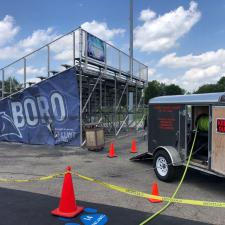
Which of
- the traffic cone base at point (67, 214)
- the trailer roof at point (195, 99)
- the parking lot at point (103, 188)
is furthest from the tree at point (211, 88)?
the traffic cone base at point (67, 214)

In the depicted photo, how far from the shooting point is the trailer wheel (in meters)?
8.45

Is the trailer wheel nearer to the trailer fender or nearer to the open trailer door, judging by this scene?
the trailer fender

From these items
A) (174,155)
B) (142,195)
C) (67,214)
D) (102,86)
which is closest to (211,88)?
(102,86)

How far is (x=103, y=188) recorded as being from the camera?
26.3 feet

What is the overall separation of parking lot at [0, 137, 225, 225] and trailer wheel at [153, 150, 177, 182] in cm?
19

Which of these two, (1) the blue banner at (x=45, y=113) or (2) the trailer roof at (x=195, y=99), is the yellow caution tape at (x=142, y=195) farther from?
(1) the blue banner at (x=45, y=113)

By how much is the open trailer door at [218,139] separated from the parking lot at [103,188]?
2.16 feet

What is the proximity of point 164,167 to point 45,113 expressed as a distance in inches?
314

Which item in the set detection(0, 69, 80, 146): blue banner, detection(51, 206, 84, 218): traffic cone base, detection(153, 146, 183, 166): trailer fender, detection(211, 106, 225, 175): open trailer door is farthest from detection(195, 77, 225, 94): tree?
detection(51, 206, 84, 218): traffic cone base

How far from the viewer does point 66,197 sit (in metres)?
6.08

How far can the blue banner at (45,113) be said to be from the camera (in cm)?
1474

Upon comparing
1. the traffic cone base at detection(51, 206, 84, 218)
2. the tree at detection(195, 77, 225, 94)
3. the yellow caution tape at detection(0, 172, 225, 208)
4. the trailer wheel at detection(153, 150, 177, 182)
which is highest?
the tree at detection(195, 77, 225, 94)

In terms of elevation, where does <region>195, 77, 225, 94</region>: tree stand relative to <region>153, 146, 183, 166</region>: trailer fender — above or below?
above

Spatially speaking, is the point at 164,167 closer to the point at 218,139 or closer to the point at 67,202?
the point at 218,139
